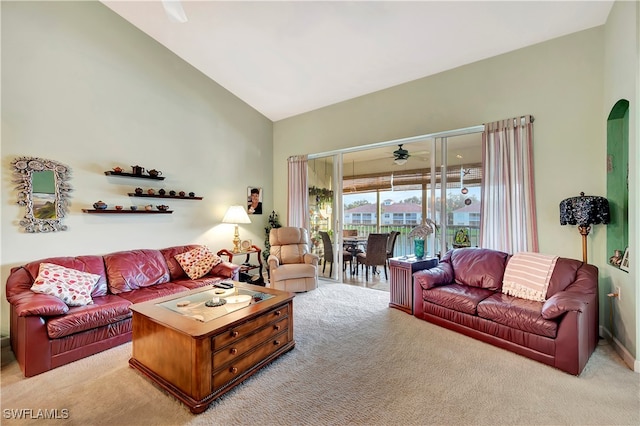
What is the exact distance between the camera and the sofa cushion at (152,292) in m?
2.99

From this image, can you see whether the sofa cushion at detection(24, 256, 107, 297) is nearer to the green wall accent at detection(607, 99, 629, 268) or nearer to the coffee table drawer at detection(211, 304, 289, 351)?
the coffee table drawer at detection(211, 304, 289, 351)

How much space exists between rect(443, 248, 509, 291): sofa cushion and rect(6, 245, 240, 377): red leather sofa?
3212 mm

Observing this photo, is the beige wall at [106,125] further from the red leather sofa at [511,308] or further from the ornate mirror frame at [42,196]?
the red leather sofa at [511,308]

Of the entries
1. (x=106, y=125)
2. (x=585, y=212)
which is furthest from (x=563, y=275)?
(x=106, y=125)

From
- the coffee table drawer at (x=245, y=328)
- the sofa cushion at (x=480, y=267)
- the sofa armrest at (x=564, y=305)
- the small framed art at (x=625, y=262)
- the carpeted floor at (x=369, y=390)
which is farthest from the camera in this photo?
the sofa cushion at (x=480, y=267)

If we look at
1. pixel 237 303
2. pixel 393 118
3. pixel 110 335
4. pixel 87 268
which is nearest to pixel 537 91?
pixel 393 118

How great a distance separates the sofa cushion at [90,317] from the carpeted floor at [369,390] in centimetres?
30

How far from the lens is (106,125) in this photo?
3.56 meters

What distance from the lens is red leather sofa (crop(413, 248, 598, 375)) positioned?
88.0 inches

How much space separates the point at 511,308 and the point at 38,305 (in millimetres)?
4141

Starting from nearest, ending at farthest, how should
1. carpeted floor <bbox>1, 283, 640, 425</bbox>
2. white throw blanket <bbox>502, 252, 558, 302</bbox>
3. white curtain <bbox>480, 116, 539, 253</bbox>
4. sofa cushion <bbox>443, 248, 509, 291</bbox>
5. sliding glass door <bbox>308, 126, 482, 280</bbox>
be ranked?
carpeted floor <bbox>1, 283, 640, 425</bbox> → white throw blanket <bbox>502, 252, 558, 302</bbox> → sofa cushion <bbox>443, 248, 509, 291</bbox> → white curtain <bbox>480, 116, 539, 253</bbox> → sliding glass door <bbox>308, 126, 482, 280</bbox>

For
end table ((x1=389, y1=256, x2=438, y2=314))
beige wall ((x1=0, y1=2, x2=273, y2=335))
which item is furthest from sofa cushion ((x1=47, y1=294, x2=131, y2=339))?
end table ((x1=389, y1=256, x2=438, y2=314))

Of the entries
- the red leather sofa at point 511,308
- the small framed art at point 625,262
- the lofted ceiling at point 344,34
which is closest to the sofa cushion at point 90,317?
the lofted ceiling at point 344,34

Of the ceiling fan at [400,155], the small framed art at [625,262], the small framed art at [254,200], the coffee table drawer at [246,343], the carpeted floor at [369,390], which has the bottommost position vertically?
the carpeted floor at [369,390]
